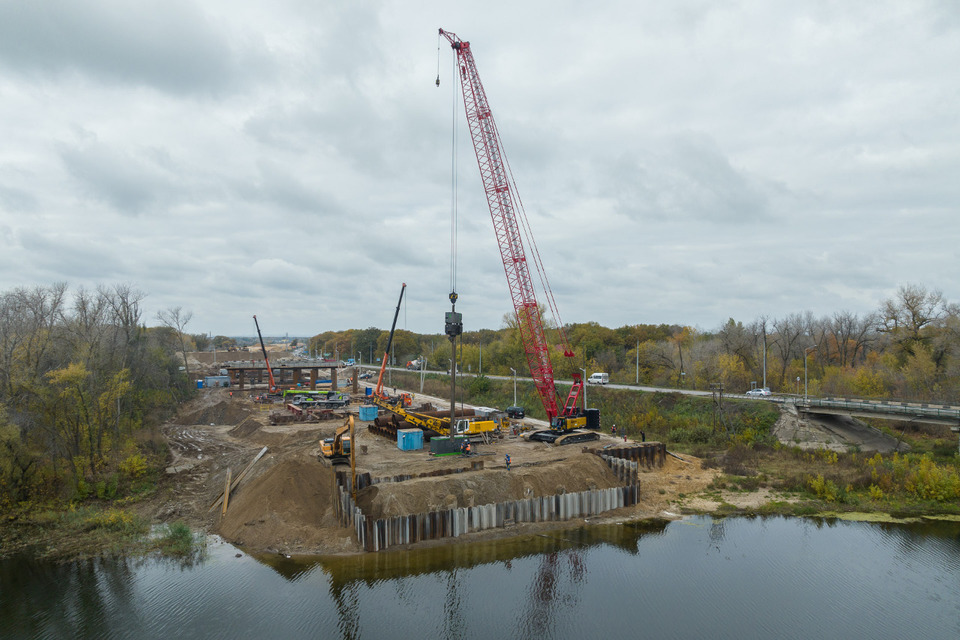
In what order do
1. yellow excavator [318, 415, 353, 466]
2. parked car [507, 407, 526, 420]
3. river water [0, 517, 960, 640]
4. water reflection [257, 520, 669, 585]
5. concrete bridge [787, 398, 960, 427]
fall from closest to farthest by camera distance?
1. river water [0, 517, 960, 640]
2. water reflection [257, 520, 669, 585]
3. yellow excavator [318, 415, 353, 466]
4. concrete bridge [787, 398, 960, 427]
5. parked car [507, 407, 526, 420]

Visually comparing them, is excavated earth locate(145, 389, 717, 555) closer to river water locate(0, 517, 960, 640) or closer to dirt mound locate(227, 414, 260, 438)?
river water locate(0, 517, 960, 640)

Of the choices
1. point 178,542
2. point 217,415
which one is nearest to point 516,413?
point 178,542

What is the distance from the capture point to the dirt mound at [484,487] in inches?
986

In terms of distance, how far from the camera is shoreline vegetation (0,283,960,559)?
28594 millimetres

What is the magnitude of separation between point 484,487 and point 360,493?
246 inches

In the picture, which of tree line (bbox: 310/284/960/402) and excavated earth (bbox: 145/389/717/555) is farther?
tree line (bbox: 310/284/960/402)

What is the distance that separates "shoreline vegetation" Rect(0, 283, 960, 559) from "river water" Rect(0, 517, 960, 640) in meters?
3.90

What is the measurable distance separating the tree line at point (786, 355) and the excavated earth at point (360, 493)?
22.9m

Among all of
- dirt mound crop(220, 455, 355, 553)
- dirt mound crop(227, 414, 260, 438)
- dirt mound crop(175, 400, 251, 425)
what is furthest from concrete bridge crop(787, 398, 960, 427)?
dirt mound crop(175, 400, 251, 425)

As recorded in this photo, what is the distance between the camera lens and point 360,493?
25672mm

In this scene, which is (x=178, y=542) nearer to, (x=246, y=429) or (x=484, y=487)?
(x=484, y=487)

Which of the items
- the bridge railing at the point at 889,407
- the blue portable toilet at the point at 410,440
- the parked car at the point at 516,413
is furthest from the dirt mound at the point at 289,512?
the bridge railing at the point at 889,407

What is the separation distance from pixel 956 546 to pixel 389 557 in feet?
87.2

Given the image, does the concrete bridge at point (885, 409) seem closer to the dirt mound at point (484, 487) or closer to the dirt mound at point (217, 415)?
the dirt mound at point (484, 487)
